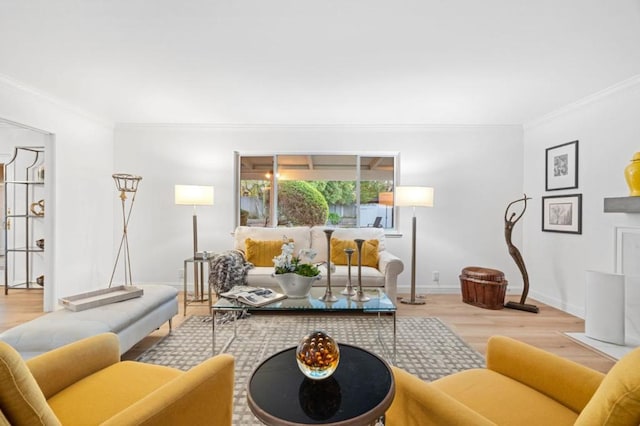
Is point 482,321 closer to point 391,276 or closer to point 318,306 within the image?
point 391,276

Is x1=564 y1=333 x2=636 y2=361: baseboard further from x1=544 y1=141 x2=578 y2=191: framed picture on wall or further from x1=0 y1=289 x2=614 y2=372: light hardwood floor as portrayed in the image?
x1=544 y1=141 x2=578 y2=191: framed picture on wall

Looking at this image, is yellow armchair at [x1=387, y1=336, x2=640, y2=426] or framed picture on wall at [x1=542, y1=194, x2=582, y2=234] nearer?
yellow armchair at [x1=387, y1=336, x2=640, y2=426]

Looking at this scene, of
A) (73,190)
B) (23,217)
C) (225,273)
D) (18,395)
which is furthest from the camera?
(23,217)

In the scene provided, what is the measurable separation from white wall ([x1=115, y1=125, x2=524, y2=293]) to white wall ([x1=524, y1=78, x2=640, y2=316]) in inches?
11.0

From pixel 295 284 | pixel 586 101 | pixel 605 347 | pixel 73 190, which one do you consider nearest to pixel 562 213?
pixel 586 101

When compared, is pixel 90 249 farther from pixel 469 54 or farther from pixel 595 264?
pixel 595 264

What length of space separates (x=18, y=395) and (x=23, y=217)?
5.06m

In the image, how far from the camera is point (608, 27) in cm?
199

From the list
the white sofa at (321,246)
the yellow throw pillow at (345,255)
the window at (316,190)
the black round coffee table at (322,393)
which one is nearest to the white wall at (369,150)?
the window at (316,190)

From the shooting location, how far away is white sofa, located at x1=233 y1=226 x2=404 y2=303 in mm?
3357

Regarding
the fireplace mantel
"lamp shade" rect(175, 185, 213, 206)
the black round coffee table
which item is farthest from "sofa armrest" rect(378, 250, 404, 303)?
"lamp shade" rect(175, 185, 213, 206)

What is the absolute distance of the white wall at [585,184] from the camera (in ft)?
9.41

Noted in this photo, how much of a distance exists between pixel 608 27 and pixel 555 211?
2222 mm

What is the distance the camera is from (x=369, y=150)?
4.28 m
